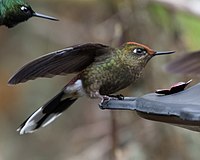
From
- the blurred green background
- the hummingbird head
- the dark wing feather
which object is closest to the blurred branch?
the blurred green background

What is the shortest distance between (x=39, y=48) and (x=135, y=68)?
3807 mm

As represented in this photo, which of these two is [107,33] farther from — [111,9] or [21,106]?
[21,106]

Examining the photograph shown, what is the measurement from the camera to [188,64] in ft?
11.0

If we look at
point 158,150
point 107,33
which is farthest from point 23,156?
point 158,150

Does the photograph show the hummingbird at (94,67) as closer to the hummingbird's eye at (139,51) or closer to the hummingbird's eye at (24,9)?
the hummingbird's eye at (139,51)

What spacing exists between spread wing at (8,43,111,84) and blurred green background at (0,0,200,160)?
139cm

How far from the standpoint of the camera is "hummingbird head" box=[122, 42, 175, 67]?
289 centimetres

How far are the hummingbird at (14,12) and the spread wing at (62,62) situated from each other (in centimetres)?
27

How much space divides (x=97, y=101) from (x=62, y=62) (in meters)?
2.53

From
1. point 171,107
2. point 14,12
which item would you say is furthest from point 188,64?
point 171,107

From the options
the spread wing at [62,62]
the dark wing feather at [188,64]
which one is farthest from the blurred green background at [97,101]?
the spread wing at [62,62]

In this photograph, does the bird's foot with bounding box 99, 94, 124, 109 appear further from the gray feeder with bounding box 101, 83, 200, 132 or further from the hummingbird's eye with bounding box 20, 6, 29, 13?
the hummingbird's eye with bounding box 20, 6, 29, 13

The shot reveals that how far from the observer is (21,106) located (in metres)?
6.88

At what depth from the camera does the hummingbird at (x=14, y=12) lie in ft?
10.0
